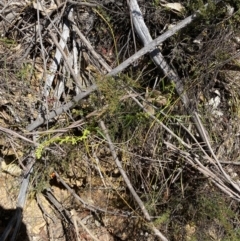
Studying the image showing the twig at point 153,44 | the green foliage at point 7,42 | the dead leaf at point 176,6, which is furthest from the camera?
the green foliage at point 7,42

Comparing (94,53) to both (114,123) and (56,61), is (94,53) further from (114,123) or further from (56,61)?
(114,123)

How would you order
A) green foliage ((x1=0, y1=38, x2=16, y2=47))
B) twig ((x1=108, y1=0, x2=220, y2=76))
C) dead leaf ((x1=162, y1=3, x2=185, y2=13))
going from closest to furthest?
twig ((x1=108, y1=0, x2=220, y2=76)) < dead leaf ((x1=162, y1=3, x2=185, y2=13)) < green foliage ((x1=0, y1=38, x2=16, y2=47))

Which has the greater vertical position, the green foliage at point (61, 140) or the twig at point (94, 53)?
the twig at point (94, 53)

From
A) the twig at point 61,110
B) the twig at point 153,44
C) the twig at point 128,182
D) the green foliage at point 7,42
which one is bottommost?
the twig at point 128,182

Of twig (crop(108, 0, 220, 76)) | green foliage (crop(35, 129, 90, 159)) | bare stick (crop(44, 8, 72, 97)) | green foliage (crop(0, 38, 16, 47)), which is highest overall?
green foliage (crop(0, 38, 16, 47))

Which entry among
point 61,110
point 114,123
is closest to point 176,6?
point 114,123

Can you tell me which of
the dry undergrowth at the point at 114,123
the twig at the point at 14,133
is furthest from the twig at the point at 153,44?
the twig at the point at 14,133

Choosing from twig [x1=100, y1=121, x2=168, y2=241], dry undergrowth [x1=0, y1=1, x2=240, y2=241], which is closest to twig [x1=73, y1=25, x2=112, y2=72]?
dry undergrowth [x1=0, y1=1, x2=240, y2=241]

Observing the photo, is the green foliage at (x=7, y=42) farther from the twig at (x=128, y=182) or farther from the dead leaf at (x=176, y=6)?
the dead leaf at (x=176, y=6)

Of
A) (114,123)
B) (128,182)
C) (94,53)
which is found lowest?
(128,182)

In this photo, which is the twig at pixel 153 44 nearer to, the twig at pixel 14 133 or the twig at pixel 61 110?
the twig at pixel 61 110

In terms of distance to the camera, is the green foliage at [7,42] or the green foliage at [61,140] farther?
the green foliage at [7,42]

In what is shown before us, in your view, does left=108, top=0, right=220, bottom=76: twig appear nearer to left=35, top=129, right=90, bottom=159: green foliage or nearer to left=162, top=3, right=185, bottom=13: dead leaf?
left=162, top=3, right=185, bottom=13: dead leaf

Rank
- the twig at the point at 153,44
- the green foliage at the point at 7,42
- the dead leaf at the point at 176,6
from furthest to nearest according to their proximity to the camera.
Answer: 1. the green foliage at the point at 7,42
2. the dead leaf at the point at 176,6
3. the twig at the point at 153,44
